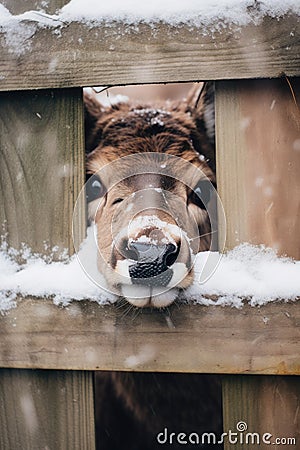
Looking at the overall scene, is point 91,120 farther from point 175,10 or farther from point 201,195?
point 175,10

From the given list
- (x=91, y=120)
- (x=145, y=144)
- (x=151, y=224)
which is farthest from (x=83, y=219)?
(x=91, y=120)

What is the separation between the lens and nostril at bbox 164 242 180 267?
133 centimetres

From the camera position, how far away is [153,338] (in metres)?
1.41

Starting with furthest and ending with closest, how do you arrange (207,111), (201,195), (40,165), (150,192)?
1. (207,111)
2. (201,195)
3. (150,192)
4. (40,165)

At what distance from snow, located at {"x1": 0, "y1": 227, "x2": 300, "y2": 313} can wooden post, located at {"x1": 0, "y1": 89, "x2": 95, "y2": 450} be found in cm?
6

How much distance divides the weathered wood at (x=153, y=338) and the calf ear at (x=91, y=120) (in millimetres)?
1038

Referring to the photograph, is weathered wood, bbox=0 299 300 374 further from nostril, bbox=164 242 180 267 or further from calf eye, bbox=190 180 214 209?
calf eye, bbox=190 180 214 209

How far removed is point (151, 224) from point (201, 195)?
668mm

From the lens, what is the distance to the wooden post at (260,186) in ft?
4.53

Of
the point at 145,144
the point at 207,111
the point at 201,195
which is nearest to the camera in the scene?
the point at 201,195

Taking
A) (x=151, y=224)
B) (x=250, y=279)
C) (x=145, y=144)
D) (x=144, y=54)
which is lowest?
(x=250, y=279)

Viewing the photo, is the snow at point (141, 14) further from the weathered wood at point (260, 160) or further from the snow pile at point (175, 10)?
the weathered wood at point (260, 160)

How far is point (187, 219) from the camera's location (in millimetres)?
1690

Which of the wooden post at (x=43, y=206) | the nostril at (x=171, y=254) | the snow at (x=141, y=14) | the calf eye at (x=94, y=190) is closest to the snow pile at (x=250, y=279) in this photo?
the nostril at (x=171, y=254)
